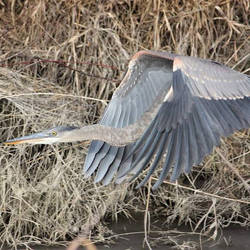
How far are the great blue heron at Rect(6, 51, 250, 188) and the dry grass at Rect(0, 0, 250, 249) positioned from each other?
485 mm

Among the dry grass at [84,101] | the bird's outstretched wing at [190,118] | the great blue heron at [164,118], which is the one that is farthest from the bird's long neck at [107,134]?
the dry grass at [84,101]

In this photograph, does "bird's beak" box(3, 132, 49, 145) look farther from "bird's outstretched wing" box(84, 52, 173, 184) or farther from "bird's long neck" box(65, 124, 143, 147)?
"bird's outstretched wing" box(84, 52, 173, 184)

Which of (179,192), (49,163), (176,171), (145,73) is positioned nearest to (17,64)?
(49,163)

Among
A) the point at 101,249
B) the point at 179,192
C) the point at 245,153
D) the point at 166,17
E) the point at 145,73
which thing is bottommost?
the point at 101,249

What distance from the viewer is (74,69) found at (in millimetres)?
5812

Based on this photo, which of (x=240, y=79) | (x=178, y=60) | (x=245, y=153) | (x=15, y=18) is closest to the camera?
(x=178, y=60)

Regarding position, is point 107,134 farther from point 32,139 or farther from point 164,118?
point 164,118

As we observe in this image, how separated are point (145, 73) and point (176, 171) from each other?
1.56 metres

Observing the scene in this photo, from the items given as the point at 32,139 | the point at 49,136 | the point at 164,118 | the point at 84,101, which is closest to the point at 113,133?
the point at 49,136

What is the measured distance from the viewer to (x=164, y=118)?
12.4 ft

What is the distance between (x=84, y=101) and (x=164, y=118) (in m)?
2.04

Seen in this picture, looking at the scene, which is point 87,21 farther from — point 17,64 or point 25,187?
point 25,187

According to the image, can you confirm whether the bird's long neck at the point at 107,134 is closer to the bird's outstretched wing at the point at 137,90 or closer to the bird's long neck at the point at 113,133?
the bird's long neck at the point at 113,133

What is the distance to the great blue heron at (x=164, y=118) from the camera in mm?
3660
